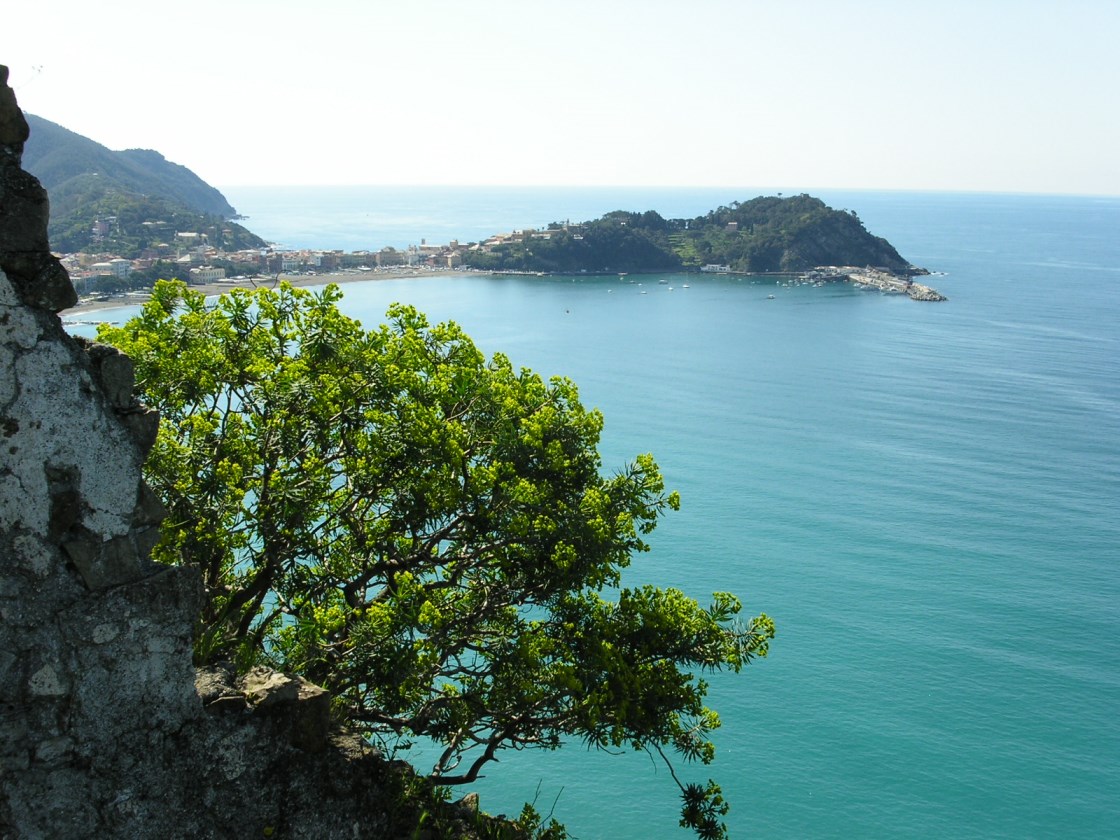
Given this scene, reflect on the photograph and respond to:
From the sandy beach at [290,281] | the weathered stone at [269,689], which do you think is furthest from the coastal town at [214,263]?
the weathered stone at [269,689]

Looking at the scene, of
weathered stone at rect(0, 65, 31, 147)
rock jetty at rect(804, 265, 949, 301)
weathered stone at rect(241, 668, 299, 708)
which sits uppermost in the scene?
rock jetty at rect(804, 265, 949, 301)

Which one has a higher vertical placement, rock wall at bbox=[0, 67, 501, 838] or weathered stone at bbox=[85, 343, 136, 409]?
weathered stone at bbox=[85, 343, 136, 409]

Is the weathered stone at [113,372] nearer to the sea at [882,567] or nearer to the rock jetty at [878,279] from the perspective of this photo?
the sea at [882,567]

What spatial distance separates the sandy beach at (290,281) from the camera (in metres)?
96.5

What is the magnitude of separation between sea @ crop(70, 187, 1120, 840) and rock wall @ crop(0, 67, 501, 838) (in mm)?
17015

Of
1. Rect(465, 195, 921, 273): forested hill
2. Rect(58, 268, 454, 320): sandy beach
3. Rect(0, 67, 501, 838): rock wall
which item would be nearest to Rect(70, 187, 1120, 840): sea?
Rect(58, 268, 454, 320): sandy beach

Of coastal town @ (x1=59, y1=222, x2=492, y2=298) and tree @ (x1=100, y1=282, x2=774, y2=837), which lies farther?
coastal town @ (x1=59, y1=222, x2=492, y2=298)

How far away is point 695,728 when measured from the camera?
12703mm

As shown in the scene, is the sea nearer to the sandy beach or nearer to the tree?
the sandy beach

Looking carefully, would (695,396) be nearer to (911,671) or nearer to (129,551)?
(911,671)

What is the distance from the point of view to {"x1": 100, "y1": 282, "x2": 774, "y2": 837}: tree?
11.0 meters

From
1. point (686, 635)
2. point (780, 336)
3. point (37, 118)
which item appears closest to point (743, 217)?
point (780, 336)

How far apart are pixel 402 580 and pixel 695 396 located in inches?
2330

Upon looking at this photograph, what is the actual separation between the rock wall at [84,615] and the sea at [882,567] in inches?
670
